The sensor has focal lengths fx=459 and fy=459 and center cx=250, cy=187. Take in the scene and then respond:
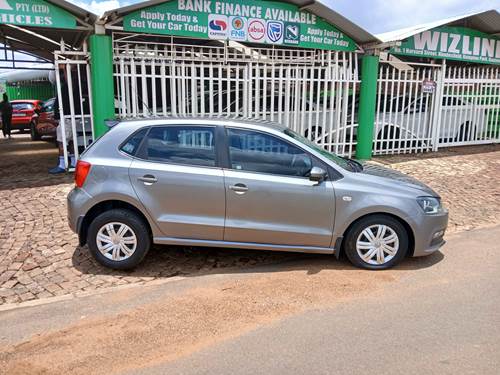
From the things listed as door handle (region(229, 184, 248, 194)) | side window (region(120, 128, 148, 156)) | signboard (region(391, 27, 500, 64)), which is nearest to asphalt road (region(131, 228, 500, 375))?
door handle (region(229, 184, 248, 194))

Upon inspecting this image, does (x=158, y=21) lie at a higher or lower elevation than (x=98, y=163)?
higher

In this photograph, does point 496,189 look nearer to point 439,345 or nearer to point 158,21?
point 439,345

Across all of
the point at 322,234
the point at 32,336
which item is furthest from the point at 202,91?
the point at 32,336

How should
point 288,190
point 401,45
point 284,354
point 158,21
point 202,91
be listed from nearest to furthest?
point 284,354, point 288,190, point 158,21, point 202,91, point 401,45

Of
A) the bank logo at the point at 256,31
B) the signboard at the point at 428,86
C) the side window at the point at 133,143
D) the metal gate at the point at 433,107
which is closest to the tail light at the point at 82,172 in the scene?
the side window at the point at 133,143

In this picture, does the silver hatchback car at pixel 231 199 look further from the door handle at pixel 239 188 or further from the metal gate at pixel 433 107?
the metal gate at pixel 433 107

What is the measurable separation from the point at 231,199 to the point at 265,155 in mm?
584

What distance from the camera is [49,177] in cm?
905

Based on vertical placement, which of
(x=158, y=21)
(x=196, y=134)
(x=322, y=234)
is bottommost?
(x=322, y=234)

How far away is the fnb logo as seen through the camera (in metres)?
9.15

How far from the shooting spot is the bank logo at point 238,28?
30.7 feet

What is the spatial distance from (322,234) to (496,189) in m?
5.72

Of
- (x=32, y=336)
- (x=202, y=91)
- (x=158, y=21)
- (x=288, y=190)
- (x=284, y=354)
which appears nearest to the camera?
(x=284, y=354)

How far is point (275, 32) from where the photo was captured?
980cm
